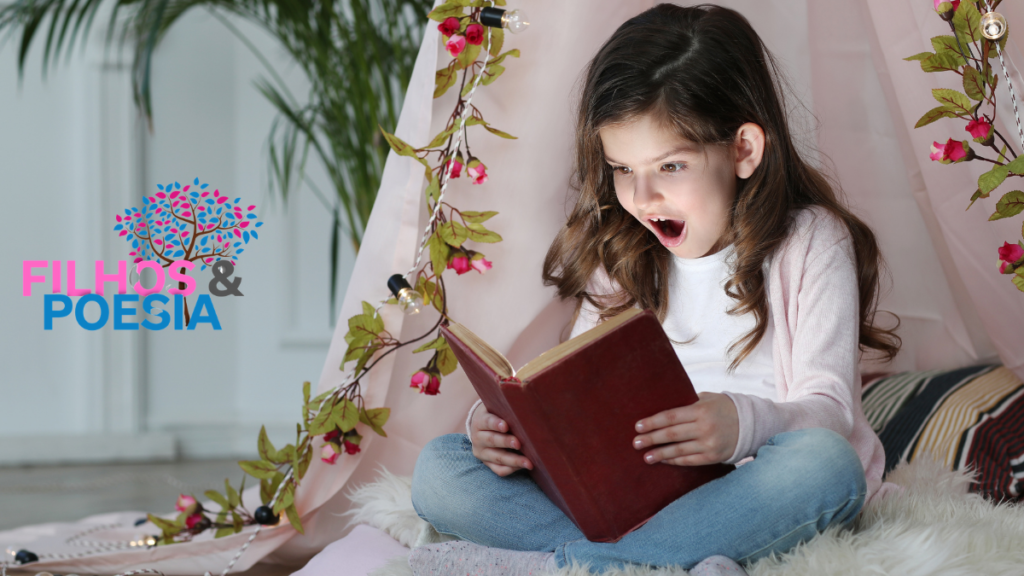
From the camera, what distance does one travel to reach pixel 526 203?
1.08 m

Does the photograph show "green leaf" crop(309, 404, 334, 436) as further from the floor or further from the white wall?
the white wall

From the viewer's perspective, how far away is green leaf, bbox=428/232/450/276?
996 millimetres

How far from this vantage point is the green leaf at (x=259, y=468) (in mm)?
1013

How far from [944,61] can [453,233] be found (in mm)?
573

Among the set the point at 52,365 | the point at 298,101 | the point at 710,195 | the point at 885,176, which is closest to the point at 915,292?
the point at 885,176

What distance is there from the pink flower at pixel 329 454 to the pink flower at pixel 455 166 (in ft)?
1.27

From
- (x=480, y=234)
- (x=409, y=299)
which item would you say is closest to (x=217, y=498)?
(x=409, y=299)

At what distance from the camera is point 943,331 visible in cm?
136

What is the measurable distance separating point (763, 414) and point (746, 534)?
0.37ft

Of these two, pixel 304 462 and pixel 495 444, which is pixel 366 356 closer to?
pixel 304 462

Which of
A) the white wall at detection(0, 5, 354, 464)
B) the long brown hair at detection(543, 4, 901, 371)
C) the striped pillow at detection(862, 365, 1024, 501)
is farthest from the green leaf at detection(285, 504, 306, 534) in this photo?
the white wall at detection(0, 5, 354, 464)

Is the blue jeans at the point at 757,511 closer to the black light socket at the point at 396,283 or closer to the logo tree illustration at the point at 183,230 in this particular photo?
the black light socket at the point at 396,283

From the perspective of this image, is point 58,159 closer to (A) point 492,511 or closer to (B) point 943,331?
(A) point 492,511

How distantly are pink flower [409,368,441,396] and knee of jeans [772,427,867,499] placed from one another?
457 mm
